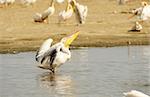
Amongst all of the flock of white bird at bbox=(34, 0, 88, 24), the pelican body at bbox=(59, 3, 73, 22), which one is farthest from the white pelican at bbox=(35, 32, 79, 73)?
the pelican body at bbox=(59, 3, 73, 22)

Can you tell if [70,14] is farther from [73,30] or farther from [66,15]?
[73,30]

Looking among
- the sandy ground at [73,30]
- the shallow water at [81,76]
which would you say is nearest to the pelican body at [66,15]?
the sandy ground at [73,30]

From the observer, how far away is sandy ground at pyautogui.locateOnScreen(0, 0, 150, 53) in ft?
48.8

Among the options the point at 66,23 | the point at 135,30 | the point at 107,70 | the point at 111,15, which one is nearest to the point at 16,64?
the point at 107,70

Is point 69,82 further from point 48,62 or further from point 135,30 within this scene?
point 135,30

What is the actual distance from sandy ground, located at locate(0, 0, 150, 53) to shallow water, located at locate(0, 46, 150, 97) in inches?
55.1

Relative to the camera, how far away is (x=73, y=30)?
55.7ft

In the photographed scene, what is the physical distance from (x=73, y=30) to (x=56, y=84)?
733 centimetres

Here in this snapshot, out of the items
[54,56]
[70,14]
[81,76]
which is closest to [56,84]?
[81,76]

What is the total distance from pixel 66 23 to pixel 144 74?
27.4 feet

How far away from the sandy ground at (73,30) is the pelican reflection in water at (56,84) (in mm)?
3321

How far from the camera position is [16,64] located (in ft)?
38.0

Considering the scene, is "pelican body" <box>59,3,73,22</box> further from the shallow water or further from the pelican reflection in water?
the pelican reflection in water

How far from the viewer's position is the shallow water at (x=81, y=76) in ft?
29.7
